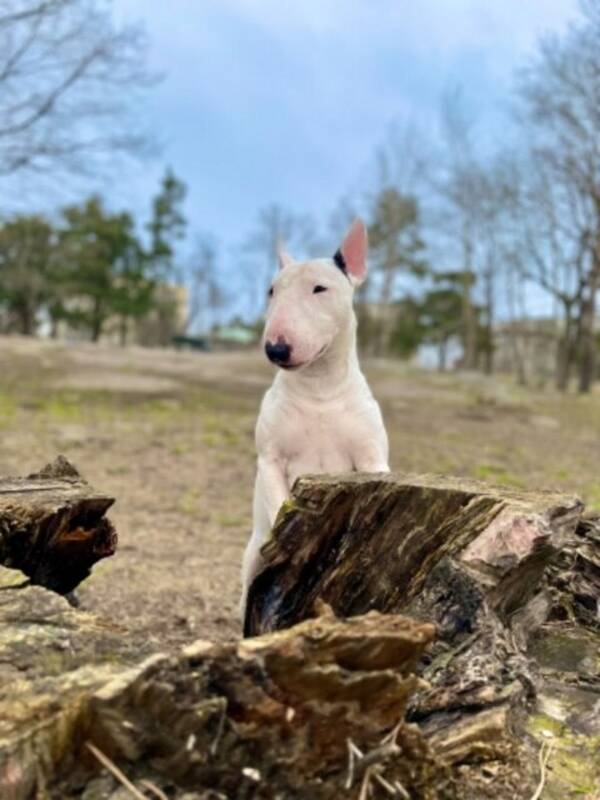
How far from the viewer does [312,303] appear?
2.66 meters

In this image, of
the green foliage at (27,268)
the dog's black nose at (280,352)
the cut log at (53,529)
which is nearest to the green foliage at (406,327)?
the green foliage at (27,268)

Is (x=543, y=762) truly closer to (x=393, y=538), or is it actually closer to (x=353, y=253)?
(x=393, y=538)

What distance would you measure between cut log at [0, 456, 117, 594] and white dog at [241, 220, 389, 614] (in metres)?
0.62

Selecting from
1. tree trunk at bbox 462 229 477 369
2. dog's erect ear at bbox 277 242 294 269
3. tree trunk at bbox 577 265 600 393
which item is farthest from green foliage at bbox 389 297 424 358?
dog's erect ear at bbox 277 242 294 269

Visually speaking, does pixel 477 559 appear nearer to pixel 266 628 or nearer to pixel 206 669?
pixel 266 628

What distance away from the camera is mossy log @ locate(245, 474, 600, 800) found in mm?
1558

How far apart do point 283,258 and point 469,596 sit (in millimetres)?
1646

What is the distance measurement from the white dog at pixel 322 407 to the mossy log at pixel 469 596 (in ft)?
2.12

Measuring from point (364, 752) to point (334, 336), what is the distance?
1666 mm

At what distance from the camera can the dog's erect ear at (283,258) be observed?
2.92m

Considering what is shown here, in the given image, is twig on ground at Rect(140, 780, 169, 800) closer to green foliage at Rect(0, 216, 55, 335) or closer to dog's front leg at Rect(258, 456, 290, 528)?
dog's front leg at Rect(258, 456, 290, 528)

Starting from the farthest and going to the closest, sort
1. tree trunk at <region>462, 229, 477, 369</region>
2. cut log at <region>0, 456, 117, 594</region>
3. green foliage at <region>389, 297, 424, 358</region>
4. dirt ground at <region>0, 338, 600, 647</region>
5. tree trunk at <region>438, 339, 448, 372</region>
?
1. tree trunk at <region>438, 339, 448, 372</region>
2. green foliage at <region>389, 297, 424, 358</region>
3. tree trunk at <region>462, 229, 477, 369</region>
4. dirt ground at <region>0, 338, 600, 647</region>
5. cut log at <region>0, 456, 117, 594</region>

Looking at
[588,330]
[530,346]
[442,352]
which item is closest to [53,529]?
[588,330]

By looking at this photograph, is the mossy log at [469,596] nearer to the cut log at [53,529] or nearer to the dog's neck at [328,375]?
the cut log at [53,529]
